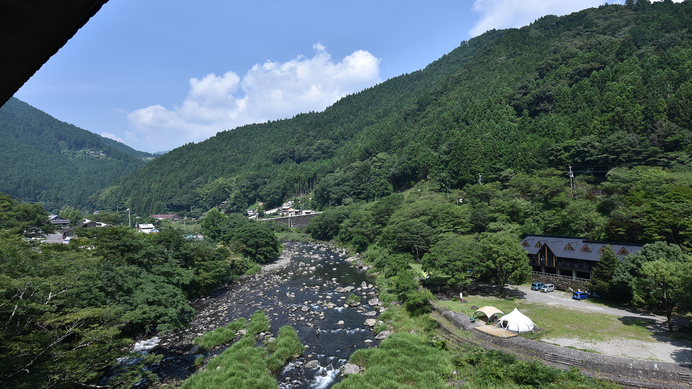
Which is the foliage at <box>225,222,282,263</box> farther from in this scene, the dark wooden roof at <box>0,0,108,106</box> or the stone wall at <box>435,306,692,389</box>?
the dark wooden roof at <box>0,0,108,106</box>

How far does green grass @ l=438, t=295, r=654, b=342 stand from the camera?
15.8 metres

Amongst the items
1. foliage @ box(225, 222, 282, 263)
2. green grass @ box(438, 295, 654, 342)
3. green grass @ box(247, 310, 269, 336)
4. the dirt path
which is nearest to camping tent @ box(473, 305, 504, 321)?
green grass @ box(438, 295, 654, 342)

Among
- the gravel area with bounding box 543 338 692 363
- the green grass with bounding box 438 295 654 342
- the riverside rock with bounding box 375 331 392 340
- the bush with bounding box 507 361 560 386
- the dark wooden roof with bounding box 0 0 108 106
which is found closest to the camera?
the dark wooden roof with bounding box 0 0 108 106

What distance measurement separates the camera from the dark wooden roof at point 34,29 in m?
2.27

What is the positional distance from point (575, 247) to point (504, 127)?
3819 centimetres

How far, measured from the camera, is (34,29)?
2.53 meters

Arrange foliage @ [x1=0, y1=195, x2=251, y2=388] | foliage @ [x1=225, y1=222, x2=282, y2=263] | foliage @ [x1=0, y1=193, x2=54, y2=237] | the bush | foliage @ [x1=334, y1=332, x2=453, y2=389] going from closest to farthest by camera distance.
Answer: foliage @ [x1=0, y1=195, x2=251, y2=388] < the bush < foliage @ [x1=334, y1=332, x2=453, y2=389] < foliage @ [x1=0, y1=193, x2=54, y2=237] < foliage @ [x1=225, y1=222, x2=282, y2=263]

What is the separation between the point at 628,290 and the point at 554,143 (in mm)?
31442

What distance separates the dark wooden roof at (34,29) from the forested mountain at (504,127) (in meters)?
49.3

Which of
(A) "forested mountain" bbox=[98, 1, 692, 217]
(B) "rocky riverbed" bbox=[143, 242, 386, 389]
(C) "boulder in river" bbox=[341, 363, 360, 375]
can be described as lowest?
(B) "rocky riverbed" bbox=[143, 242, 386, 389]

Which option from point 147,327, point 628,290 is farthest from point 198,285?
point 628,290

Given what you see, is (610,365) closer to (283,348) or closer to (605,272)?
(605,272)

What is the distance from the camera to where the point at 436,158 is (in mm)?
61812

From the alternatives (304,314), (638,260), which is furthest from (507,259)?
(304,314)
